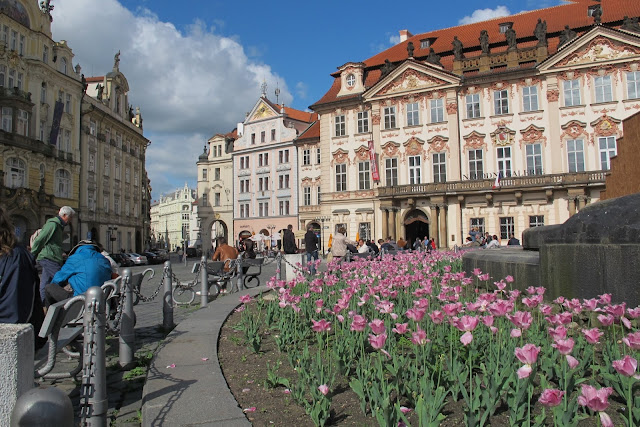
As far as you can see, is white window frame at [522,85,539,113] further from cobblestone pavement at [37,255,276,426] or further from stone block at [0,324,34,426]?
stone block at [0,324,34,426]

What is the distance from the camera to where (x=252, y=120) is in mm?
54844

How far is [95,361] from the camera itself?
361 cm

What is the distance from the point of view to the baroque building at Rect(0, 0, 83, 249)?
36906mm

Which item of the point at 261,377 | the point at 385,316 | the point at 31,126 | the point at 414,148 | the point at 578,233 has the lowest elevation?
the point at 261,377

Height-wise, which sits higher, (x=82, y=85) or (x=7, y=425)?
(x=82, y=85)

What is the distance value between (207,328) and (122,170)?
52.1 meters

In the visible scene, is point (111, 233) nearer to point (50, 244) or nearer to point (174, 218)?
point (50, 244)

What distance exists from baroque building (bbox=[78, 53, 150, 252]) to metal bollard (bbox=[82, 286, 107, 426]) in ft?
149

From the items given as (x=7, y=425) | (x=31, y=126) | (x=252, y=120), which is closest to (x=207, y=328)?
(x=7, y=425)

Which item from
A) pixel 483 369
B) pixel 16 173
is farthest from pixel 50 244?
pixel 16 173

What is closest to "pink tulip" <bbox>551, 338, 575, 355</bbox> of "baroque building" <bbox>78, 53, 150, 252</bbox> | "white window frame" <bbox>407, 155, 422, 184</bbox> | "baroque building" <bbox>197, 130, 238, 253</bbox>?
"white window frame" <bbox>407, 155, 422, 184</bbox>

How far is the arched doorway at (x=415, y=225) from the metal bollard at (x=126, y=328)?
32031mm

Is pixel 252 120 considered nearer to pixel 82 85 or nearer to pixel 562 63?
pixel 82 85

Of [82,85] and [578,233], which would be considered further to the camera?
[82,85]
